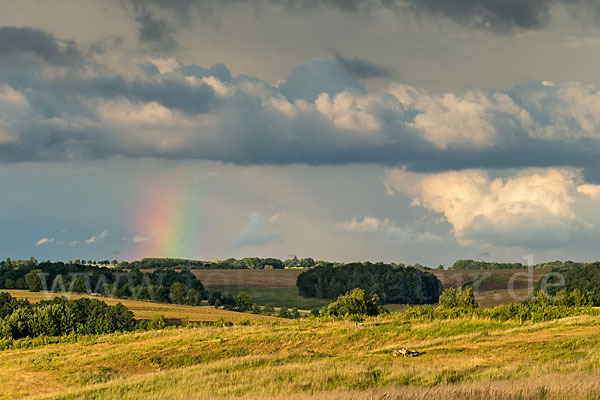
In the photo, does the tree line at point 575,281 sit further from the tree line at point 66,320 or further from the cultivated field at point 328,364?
the cultivated field at point 328,364

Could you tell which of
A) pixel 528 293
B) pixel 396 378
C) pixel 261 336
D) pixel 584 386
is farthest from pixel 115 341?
pixel 528 293

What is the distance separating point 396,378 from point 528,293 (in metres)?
151

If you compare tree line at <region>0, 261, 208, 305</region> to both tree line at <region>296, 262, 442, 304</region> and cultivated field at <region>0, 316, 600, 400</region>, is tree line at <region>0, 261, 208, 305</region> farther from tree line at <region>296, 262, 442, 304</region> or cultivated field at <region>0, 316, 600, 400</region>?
cultivated field at <region>0, 316, 600, 400</region>

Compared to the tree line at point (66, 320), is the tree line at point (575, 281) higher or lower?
higher

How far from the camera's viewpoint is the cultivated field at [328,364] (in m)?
20.1

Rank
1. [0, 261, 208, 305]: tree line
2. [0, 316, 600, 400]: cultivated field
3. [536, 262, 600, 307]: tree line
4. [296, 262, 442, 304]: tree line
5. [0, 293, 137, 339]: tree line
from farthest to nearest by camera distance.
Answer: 1. [296, 262, 442, 304]: tree line
2. [0, 261, 208, 305]: tree line
3. [536, 262, 600, 307]: tree line
4. [0, 293, 137, 339]: tree line
5. [0, 316, 600, 400]: cultivated field

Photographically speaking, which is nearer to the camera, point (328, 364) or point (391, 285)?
point (328, 364)

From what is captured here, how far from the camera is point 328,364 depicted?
1314 inches

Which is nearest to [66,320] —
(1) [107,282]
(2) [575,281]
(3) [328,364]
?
(3) [328,364]

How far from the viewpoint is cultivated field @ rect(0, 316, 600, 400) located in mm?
20125

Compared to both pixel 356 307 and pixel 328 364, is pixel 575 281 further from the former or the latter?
pixel 328 364

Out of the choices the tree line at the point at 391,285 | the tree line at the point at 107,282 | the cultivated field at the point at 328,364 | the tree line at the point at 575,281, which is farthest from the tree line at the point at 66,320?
the tree line at the point at 391,285

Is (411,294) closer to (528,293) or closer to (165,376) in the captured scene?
(528,293)

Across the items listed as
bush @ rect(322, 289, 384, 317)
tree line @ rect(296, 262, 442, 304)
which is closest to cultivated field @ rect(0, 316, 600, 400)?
bush @ rect(322, 289, 384, 317)
